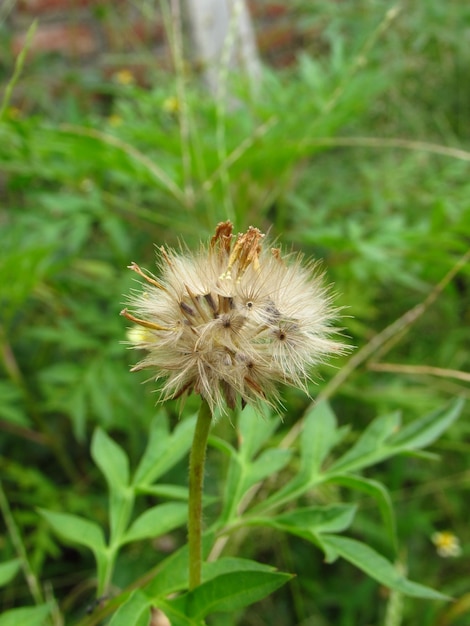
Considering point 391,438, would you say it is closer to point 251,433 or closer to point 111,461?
point 251,433

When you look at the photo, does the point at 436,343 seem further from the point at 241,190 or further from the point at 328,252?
the point at 241,190

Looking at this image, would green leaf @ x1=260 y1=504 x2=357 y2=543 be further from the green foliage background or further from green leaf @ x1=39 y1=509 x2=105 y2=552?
the green foliage background

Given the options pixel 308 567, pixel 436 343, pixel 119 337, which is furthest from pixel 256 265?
pixel 436 343

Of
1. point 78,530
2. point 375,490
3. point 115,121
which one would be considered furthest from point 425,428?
point 115,121

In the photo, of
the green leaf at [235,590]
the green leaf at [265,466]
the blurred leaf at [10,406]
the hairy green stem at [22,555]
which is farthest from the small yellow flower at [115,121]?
the green leaf at [235,590]

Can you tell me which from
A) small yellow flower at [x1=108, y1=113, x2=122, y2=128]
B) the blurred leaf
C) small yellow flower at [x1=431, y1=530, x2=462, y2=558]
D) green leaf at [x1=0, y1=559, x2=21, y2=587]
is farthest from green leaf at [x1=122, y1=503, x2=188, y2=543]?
small yellow flower at [x1=108, y1=113, x2=122, y2=128]

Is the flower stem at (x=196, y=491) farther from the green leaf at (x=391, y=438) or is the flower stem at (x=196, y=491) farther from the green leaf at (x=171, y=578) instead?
the green leaf at (x=391, y=438)
